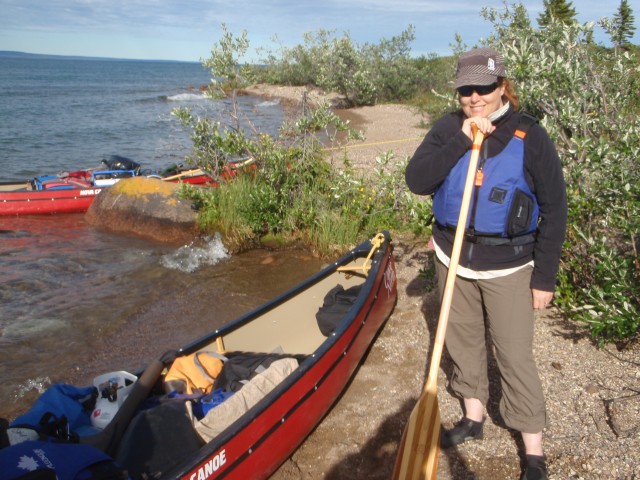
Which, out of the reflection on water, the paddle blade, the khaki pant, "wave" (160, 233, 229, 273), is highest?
the khaki pant

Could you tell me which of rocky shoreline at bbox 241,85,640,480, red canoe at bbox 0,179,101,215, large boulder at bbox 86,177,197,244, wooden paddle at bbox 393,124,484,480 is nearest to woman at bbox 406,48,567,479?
wooden paddle at bbox 393,124,484,480

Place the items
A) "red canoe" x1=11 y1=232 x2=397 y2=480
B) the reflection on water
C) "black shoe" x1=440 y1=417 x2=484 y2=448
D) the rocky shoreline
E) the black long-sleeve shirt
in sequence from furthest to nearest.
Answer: the reflection on water, "black shoe" x1=440 y1=417 x2=484 y2=448, the rocky shoreline, "red canoe" x1=11 y1=232 x2=397 y2=480, the black long-sleeve shirt

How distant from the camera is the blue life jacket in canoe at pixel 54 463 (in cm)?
221

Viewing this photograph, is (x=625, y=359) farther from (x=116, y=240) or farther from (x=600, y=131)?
(x=116, y=240)

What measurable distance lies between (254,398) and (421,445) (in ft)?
4.15

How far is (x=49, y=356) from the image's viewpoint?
20.9ft

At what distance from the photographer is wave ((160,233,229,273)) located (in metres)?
8.89

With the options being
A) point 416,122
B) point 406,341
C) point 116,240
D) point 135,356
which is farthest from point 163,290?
point 416,122

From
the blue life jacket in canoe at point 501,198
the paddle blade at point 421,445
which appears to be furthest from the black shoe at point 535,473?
the blue life jacket in canoe at point 501,198

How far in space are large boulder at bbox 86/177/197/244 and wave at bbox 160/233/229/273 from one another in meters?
0.76

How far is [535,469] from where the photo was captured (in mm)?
3191

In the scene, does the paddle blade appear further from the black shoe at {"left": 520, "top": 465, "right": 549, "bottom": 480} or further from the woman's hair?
the woman's hair

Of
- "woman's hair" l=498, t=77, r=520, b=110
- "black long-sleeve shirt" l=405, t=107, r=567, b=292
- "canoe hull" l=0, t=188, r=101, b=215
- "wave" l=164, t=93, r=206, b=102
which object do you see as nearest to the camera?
"black long-sleeve shirt" l=405, t=107, r=567, b=292

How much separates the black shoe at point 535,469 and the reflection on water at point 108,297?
14.1 feet
